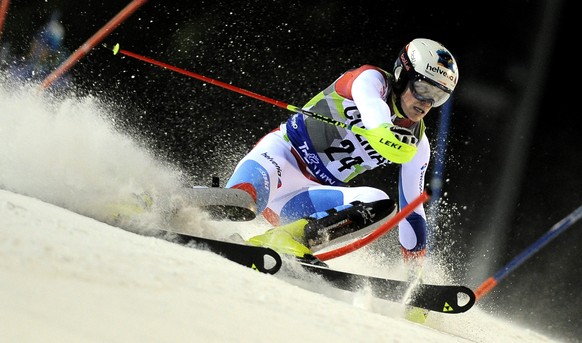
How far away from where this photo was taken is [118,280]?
1.70 m

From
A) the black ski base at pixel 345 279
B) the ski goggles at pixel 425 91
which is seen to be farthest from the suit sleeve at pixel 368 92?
the black ski base at pixel 345 279

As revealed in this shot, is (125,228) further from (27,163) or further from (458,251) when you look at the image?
(458,251)

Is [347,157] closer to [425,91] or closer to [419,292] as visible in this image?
[425,91]

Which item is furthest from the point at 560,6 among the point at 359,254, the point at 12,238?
the point at 12,238

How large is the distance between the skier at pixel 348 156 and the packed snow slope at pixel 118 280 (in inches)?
11.9

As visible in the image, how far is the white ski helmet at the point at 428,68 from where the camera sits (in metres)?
3.36

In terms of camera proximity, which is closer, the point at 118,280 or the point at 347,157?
the point at 118,280

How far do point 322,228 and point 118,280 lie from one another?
1.55 m

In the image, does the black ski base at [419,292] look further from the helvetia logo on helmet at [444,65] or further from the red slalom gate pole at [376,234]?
the helvetia logo on helmet at [444,65]

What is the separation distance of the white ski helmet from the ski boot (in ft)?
1.81

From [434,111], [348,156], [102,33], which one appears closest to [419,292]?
[348,156]

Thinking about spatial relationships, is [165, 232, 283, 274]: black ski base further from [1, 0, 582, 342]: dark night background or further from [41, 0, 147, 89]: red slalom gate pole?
[41, 0, 147, 89]: red slalom gate pole

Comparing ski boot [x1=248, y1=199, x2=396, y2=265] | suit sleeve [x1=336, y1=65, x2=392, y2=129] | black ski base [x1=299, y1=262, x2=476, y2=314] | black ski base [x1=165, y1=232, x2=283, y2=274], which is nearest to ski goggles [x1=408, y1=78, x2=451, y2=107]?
suit sleeve [x1=336, y1=65, x2=392, y2=129]

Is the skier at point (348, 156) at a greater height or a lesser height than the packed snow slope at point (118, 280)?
greater
